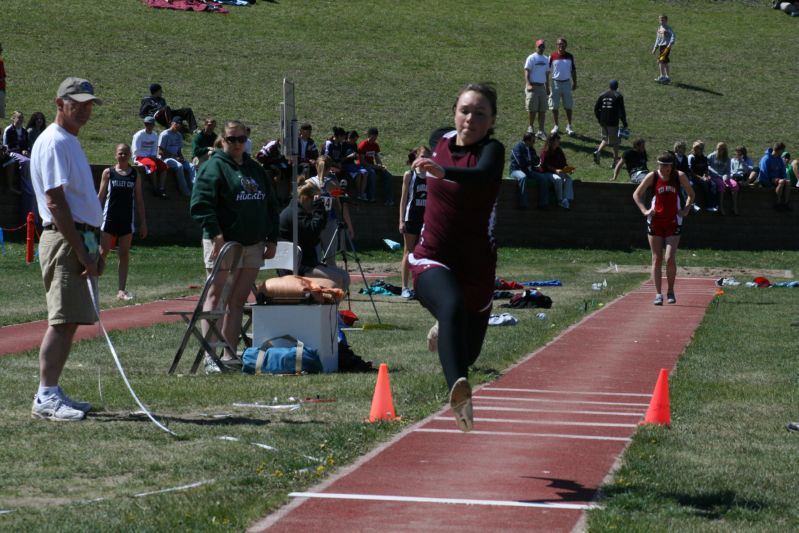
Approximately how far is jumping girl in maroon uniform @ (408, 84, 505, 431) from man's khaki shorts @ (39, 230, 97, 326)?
2425mm

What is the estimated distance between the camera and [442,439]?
777cm

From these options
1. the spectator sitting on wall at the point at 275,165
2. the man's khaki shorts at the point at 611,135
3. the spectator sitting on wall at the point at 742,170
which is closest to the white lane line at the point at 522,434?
the spectator sitting on wall at the point at 275,165

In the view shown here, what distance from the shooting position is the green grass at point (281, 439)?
588cm

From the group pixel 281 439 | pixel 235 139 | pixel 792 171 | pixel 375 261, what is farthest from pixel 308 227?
pixel 792 171

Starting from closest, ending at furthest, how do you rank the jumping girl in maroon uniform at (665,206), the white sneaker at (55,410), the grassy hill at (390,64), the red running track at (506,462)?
1. the red running track at (506,462)
2. the white sneaker at (55,410)
3. the jumping girl in maroon uniform at (665,206)
4. the grassy hill at (390,64)

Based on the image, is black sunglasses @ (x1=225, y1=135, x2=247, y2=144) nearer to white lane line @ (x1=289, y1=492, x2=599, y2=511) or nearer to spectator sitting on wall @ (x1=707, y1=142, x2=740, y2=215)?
white lane line @ (x1=289, y1=492, x2=599, y2=511)

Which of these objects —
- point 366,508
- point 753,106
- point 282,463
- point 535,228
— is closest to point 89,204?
point 282,463

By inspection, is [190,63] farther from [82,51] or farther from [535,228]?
[535,228]

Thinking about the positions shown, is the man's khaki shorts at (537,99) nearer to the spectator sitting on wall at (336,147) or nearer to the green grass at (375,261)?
the green grass at (375,261)

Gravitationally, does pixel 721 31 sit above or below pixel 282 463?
above

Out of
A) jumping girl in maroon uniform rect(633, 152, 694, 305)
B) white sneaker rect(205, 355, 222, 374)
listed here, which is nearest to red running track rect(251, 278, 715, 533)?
white sneaker rect(205, 355, 222, 374)

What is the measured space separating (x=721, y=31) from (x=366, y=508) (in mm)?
51903

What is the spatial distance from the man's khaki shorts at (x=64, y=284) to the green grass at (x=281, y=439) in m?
0.68

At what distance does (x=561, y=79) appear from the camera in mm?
35219
